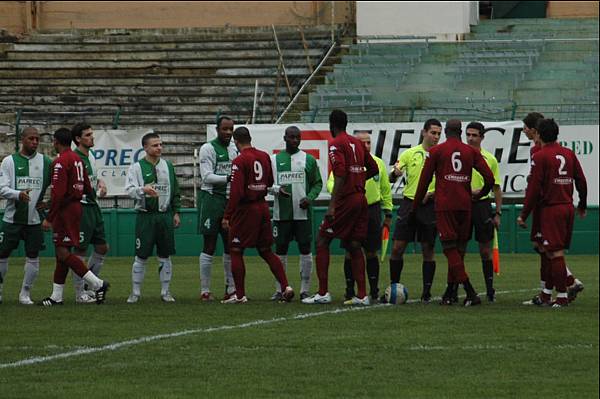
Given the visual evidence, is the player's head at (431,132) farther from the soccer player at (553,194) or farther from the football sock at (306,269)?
the football sock at (306,269)

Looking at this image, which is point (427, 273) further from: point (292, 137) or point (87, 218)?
point (87, 218)

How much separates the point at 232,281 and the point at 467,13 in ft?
70.1

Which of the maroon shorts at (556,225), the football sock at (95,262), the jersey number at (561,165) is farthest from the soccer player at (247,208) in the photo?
the jersey number at (561,165)

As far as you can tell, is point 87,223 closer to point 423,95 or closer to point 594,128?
point 594,128

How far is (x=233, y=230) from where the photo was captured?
49.3ft

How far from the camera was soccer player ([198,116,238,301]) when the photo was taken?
15805 millimetres

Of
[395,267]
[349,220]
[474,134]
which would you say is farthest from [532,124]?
[349,220]

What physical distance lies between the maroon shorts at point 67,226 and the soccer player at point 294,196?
2230 millimetres

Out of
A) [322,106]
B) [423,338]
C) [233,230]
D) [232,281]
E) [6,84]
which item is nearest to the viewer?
[423,338]

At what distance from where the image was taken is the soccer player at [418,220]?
49.2ft

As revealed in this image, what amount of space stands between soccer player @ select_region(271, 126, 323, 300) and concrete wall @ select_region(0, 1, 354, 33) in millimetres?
21996

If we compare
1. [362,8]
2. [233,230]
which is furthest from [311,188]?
[362,8]

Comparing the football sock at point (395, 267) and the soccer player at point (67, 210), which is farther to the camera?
the football sock at point (395, 267)

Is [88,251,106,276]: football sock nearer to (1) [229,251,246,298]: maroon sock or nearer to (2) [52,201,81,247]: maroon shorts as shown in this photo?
(2) [52,201,81,247]: maroon shorts
